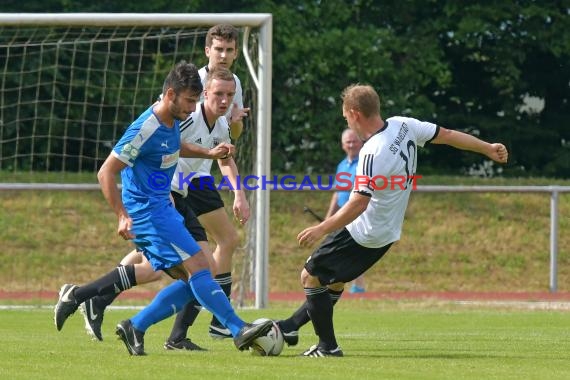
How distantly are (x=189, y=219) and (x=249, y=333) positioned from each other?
1872 millimetres

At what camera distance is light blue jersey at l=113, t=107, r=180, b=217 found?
7.58 m

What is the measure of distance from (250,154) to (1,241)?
226 inches

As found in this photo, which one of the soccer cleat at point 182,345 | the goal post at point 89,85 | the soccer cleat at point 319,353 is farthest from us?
the goal post at point 89,85

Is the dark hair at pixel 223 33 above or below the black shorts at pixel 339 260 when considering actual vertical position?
above

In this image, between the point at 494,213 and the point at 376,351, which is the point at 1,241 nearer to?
the point at 494,213

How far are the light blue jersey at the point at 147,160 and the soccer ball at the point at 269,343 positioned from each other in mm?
961

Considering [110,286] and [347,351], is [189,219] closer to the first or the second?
[110,286]

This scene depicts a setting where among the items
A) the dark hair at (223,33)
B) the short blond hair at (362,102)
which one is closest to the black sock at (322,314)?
the short blond hair at (362,102)

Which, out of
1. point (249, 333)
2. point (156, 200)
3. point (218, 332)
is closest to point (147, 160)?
point (156, 200)

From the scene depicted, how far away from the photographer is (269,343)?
7.77 metres

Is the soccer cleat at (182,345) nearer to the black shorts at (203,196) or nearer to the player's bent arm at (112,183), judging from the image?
the black shorts at (203,196)

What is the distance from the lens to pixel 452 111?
25406 millimetres

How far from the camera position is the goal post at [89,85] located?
12836 mm

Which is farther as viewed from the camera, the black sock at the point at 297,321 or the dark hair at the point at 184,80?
the black sock at the point at 297,321
